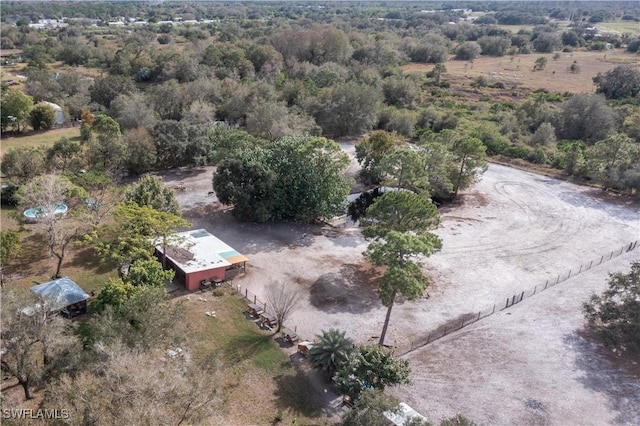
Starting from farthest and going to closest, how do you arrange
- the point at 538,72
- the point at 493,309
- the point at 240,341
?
the point at 538,72 → the point at 493,309 → the point at 240,341

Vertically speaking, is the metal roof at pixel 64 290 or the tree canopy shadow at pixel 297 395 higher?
the metal roof at pixel 64 290

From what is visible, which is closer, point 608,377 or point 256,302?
point 608,377

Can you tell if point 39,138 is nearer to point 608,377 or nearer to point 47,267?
point 47,267

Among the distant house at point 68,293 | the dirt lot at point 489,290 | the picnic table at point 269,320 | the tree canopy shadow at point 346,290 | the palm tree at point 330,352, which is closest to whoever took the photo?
the palm tree at point 330,352

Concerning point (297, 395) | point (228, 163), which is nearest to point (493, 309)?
point (297, 395)

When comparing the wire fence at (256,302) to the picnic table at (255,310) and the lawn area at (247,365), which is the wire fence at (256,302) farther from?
the lawn area at (247,365)

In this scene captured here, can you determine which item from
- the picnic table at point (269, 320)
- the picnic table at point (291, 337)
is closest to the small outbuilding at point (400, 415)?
the picnic table at point (291, 337)

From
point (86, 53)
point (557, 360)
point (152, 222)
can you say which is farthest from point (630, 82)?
point (86, 53)
